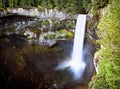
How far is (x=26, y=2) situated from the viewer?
35500 mm

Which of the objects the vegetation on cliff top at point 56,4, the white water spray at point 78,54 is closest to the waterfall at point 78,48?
the white water spray at point 78,54

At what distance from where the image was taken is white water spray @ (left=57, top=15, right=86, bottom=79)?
30.1 metres

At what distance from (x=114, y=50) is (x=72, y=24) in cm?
1956

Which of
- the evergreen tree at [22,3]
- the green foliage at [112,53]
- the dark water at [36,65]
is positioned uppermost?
the evergreen tree at [22,3]

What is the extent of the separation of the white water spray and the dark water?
63 centimetres

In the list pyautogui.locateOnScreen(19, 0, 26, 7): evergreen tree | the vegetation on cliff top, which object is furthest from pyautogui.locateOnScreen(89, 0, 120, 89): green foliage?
pyautogui.locateOnScreen(19, 0, 26, 7): evergreen tree

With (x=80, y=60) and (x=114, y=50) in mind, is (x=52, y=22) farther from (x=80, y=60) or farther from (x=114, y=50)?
(x=114, y=50)

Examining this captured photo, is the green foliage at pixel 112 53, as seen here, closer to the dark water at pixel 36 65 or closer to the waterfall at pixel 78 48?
the dark water at pixel 36 65

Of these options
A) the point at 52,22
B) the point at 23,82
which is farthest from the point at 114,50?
the point at 52,22

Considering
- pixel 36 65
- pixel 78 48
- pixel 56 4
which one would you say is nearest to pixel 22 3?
pixel 56 4

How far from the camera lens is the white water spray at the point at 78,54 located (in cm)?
3014

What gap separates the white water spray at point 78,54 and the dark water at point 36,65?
634 mm

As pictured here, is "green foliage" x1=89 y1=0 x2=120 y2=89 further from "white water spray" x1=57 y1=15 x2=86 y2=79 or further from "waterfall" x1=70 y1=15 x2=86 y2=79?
"waterfall" x1=70 y1=15 x2=86 y2=79

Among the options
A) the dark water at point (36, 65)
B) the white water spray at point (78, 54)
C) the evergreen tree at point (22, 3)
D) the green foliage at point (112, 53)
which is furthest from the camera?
the evergreen tree at point (22, 3)
